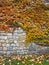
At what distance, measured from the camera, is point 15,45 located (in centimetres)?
1055

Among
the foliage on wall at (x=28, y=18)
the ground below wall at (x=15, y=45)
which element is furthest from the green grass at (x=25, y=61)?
the foliage on wall at (x=28, y=18)

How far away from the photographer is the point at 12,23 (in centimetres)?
1083

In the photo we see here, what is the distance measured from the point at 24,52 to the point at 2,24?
1.41 metres

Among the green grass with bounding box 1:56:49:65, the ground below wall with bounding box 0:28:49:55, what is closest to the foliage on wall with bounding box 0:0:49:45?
the ground below wall with bounding box 0:28:49:55

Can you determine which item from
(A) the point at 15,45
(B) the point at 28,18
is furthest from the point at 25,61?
(B) the point at 28,18

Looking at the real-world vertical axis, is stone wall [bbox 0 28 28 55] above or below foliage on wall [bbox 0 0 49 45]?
below

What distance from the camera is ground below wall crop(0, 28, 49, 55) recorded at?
10531 millimetres

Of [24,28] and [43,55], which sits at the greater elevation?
[24,28]

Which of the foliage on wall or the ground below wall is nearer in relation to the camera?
the ground below wall

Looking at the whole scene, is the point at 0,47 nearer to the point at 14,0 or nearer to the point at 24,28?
the point at 24,28

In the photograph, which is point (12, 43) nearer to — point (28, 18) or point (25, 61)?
point (25, 61)

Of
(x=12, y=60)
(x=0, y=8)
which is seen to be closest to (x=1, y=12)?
(x=0, y=8)

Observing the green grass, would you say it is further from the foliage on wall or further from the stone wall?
the foliage on wall

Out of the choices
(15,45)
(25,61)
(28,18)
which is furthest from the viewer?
(28,18)
